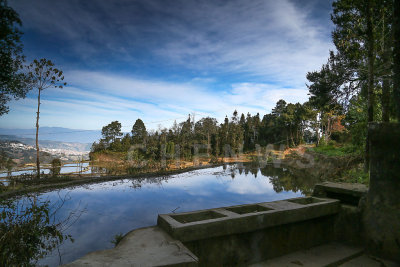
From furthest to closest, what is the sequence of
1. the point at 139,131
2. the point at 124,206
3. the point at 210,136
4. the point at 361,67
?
the point at 210,136
the point at 139,131
the point at 361,67
the point at 124,206

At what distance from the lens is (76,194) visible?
772 cm

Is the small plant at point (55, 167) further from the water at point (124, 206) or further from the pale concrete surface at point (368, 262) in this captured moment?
the pale concrete surface at point (368, 262)

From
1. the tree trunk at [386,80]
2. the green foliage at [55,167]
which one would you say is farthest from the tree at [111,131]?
the tree trunk at [386,80]

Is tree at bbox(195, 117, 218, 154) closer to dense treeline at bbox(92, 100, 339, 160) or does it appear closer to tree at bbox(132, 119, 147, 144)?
dense treeline at bbox(92, 100, 339, 160)

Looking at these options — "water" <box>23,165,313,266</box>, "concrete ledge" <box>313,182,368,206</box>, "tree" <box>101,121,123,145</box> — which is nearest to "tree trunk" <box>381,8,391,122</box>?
"water" <box>23,165,313,266</box>

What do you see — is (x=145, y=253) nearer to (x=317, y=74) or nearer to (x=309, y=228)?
(x=309, y=228)

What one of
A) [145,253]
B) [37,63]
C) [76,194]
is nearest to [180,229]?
[145,253]

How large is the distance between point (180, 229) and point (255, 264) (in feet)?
3.51

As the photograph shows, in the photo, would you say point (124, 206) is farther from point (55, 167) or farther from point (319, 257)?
point (55, 167)

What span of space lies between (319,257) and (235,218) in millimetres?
1265

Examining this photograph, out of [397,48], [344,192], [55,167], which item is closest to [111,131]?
[55,167]

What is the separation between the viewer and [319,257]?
2.68 m

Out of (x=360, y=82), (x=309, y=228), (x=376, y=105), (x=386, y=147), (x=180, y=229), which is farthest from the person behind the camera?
(x=376, y=105)

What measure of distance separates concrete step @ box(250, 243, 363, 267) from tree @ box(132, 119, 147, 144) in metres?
26.1
